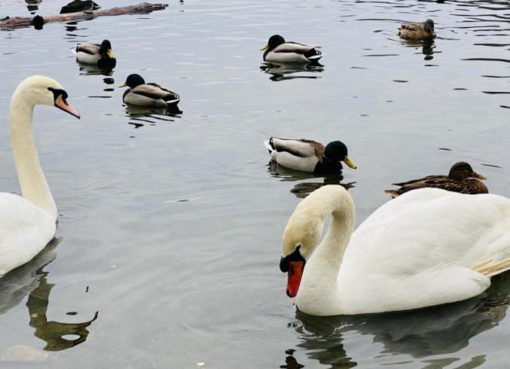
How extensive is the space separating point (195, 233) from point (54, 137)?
4.87m

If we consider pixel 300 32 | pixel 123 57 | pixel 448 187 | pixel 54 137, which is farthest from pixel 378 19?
pixel 448 187

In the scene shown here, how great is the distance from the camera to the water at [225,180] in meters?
6.73

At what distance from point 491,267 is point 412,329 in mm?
1028

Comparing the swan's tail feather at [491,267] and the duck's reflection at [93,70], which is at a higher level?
the swan's tail feather at [491,267]

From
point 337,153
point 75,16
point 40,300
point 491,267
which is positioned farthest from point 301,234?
Answer: point 75,16

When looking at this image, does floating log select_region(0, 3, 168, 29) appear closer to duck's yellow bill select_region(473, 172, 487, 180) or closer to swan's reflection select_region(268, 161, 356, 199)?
swan's reflection select_region(268, 161, 356, 199)

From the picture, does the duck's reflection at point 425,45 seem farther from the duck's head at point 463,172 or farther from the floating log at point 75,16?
the floating log at point 75,16

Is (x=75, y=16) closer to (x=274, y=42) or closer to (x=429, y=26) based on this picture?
(x=274, y=42)

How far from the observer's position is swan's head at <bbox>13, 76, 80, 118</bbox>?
9281 millimetres

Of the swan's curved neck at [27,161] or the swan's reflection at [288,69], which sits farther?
the swan's reflection at [288,69]

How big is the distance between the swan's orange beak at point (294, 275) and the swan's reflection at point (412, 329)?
472 mm

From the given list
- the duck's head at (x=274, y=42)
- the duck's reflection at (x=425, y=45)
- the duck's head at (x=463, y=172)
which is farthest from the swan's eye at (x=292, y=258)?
the duck's head at (x=274, y=42)

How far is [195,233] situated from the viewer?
355 inches

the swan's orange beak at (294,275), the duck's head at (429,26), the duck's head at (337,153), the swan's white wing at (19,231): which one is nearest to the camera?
the swan's orange beak at (294,275)
